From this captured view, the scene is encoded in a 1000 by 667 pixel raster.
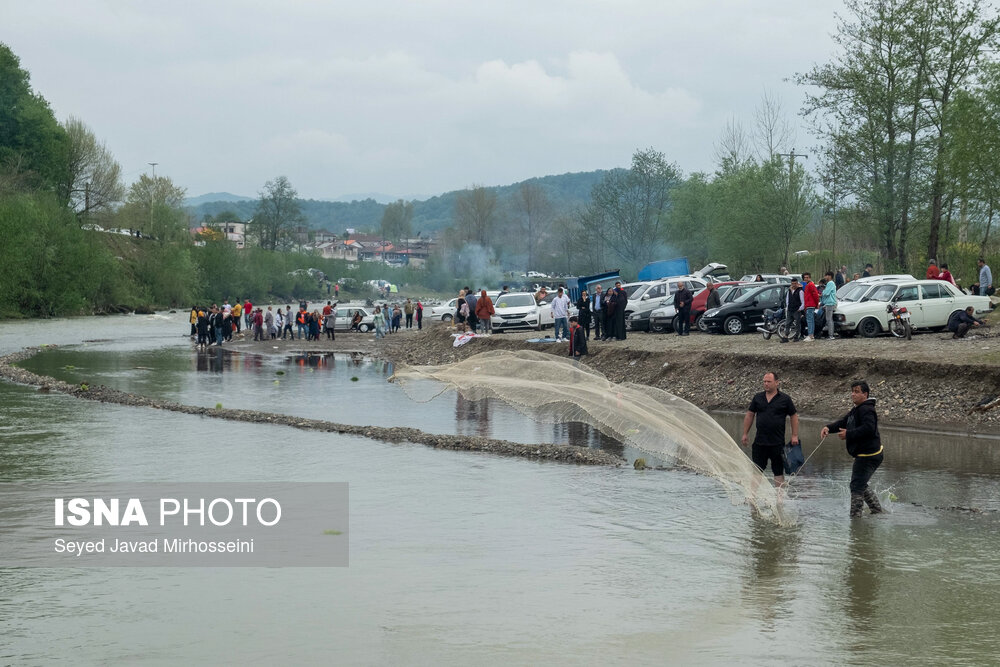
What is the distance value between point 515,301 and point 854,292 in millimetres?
16073

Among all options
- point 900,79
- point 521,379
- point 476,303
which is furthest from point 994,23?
point 521,379

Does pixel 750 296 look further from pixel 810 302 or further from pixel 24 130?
pixel 24 130

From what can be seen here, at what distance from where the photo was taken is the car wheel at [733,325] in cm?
3259

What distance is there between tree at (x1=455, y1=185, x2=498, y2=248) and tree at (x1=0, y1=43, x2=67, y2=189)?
222ft

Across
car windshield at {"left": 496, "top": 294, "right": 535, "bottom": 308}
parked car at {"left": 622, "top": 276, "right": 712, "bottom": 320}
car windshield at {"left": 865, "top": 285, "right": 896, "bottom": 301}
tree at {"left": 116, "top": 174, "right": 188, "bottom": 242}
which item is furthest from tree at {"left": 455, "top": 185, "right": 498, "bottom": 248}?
car windshield at {"left": 865, "top": 285, "right": 896, "bottom": 301}

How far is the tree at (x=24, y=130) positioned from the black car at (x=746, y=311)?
7854 centimetres

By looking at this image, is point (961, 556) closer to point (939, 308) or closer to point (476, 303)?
point (939, 308)

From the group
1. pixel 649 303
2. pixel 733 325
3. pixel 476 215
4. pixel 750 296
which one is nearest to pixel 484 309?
pixel 649 303

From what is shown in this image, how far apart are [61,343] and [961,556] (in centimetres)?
4961

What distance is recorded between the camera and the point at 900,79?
42906 millimetres

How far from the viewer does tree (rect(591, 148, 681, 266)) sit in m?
106

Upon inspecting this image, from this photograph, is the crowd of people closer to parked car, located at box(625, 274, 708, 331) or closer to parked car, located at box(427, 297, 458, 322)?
parked car, located at box(427, 297, 458, 322)

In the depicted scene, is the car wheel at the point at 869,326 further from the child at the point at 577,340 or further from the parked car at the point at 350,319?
the parked car at the point at 350,319

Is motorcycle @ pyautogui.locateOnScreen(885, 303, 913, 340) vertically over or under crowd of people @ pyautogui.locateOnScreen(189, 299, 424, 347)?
over
